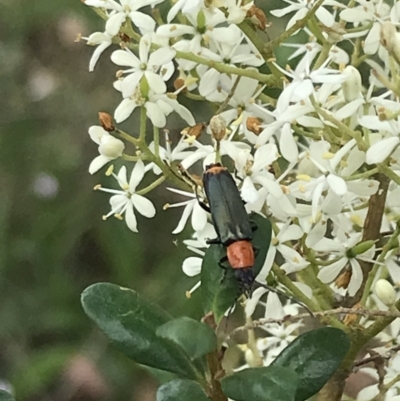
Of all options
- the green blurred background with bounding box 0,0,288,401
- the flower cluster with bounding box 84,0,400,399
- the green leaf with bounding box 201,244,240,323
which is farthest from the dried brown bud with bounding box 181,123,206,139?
the green blurred background with bounding box 0,0,288,401

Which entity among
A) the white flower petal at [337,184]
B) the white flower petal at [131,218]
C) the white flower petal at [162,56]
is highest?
the white flower petal at [162,56]

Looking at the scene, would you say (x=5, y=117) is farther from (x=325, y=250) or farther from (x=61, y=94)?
(x=325, y=250)

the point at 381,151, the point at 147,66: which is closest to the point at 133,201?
the point at 147,66

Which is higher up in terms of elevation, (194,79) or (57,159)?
(194,79)

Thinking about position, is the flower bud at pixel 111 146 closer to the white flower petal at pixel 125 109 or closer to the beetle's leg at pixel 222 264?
the white flower petal at pixel 125 109

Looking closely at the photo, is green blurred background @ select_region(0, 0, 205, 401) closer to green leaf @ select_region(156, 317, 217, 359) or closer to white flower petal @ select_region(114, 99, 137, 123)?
white flower petal @ select_region(114, 99, 137, 123)

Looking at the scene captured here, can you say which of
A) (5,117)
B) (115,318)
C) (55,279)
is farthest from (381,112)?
(5,117)

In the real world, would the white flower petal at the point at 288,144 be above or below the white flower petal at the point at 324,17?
below

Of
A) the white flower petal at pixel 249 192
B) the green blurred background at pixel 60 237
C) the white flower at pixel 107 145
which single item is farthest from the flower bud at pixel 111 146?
the green blurred background at pixel 60 237
